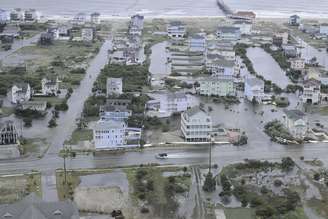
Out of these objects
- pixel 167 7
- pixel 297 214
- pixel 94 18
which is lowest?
pixel 297 214

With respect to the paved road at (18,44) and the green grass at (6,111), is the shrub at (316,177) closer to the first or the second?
the green grass at (6,111)

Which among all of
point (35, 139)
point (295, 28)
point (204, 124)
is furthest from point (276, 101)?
point (295, 28)

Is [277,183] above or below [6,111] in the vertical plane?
below

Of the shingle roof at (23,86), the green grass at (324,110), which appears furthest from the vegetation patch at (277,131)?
the shingle roof at (23,86)

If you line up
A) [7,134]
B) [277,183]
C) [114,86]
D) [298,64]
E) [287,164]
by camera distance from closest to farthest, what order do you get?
[277,183] → [287,164] → [7,134] → [114,86] → [298,64]

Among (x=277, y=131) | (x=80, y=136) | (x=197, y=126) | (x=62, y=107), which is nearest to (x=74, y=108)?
(x=62, y=107)

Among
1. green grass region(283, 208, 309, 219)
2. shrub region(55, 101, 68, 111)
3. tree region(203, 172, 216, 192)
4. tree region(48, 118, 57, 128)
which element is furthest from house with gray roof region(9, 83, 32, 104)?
green grass region(283, 208, 309, 219)

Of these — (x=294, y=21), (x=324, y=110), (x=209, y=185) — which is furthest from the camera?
(x=294, y=21)

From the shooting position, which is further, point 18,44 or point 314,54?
point 18,44

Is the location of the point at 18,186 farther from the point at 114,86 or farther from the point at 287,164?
the point at 114,86
